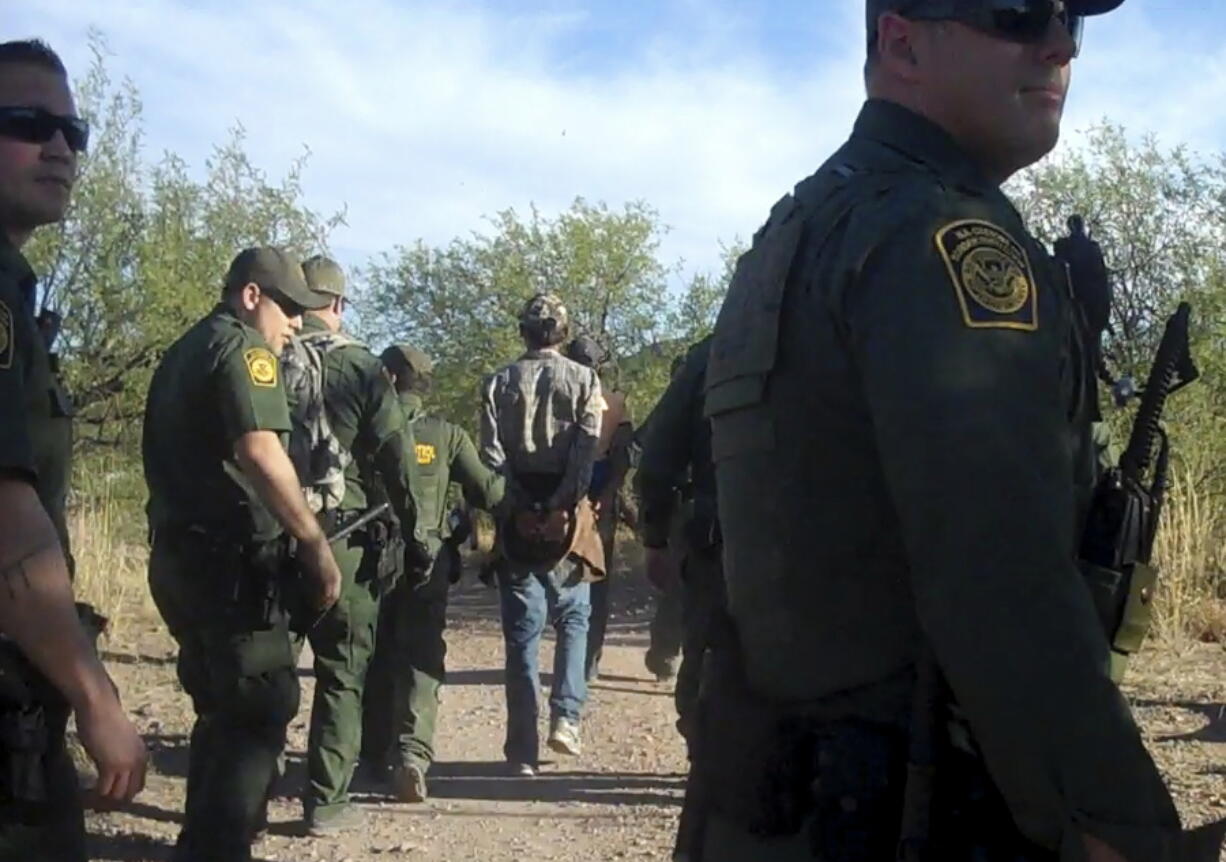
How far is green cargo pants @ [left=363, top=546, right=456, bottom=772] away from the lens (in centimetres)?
659

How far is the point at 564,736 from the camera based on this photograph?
7250 millimetres

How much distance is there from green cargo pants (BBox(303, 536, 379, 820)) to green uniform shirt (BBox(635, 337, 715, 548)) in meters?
1.23

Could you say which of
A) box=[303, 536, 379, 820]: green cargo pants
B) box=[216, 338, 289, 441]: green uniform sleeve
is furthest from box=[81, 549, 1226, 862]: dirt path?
box=[216, 338, 289, 441]: green uniform sleeve

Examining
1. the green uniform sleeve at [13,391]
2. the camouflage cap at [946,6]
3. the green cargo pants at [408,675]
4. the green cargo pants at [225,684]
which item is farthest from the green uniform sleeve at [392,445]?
the camouflage cap at [946,6]

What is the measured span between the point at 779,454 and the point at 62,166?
161 cm

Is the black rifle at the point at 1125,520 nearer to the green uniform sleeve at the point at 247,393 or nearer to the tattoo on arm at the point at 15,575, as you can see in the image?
the tattoo on arm at the point at 15,575

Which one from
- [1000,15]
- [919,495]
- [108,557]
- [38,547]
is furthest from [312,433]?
[108,557]

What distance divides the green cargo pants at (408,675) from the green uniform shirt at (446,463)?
12.3 inches

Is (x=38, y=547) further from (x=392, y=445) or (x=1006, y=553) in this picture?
(x=392, y=445)

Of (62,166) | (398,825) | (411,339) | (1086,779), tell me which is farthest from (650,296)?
(1086,779)

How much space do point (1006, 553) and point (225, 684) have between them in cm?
331

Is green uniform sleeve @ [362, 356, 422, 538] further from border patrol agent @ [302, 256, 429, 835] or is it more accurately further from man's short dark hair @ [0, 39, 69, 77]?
man's short dark hair @ [0, 39, 69, 77]

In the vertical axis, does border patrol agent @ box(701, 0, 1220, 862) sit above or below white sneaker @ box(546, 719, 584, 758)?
above

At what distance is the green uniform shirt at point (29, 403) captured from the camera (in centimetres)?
250
